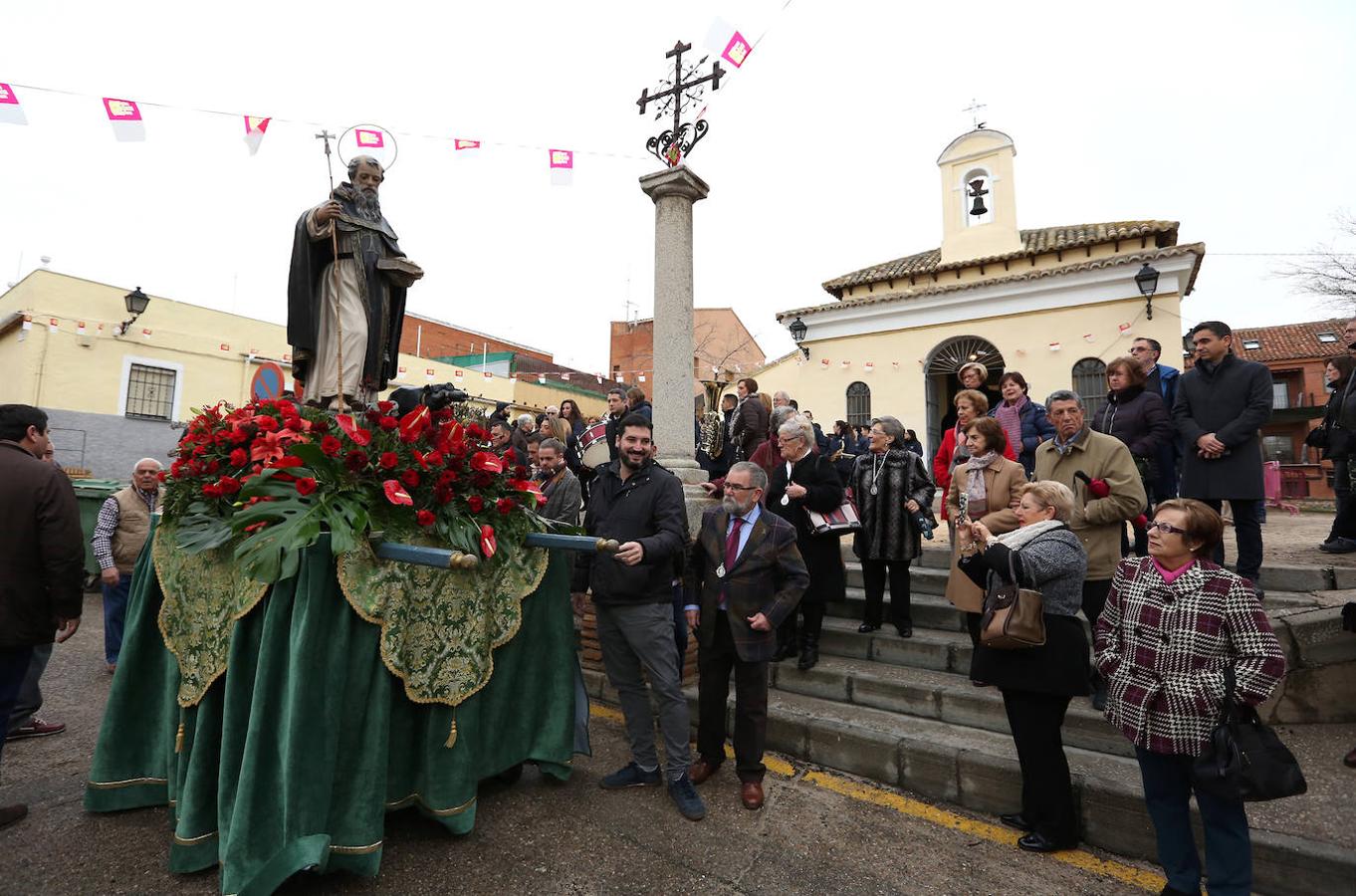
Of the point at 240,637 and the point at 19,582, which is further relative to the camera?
the point at 19,582

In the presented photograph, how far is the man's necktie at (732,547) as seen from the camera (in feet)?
12.3

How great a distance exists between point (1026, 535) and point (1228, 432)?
2509 mm

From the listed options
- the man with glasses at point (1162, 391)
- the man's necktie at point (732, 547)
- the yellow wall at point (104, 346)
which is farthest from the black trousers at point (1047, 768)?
the yellow wall at point (104, 346)

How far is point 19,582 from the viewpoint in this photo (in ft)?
10.4

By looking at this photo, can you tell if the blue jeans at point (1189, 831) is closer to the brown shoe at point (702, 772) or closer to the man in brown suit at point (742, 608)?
the man in brown suit at point (742, 608)

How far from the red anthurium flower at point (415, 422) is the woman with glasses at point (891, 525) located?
2946 mm

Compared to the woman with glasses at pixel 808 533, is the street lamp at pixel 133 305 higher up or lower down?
higher up

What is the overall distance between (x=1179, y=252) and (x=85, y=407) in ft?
76.4

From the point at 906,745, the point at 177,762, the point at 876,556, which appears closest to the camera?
the point at 177,762

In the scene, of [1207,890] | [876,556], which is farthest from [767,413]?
[1207,890]

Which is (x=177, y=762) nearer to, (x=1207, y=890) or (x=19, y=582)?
(x=19, y=582)

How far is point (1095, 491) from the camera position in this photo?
3.98 meters

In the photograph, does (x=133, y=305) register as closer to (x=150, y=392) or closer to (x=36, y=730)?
(x=150, y=392)

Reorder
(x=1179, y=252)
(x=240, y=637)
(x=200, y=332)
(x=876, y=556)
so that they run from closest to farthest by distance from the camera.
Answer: (x=240, y=637), (x=876, y=556), (x=1179, y=252), (x=200, y=332)
